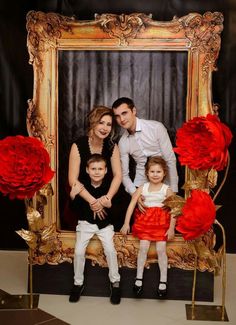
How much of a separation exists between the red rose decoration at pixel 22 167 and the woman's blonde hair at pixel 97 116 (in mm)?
504

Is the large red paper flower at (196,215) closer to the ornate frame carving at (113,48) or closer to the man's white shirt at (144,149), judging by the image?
the ornate frame carving at (113,48)

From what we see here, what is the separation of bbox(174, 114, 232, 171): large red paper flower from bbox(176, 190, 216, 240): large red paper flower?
0.21m

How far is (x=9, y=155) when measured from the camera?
12.4ft

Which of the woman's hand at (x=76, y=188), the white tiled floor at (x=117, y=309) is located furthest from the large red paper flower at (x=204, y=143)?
the white tiled floor at (x=117, y=309)

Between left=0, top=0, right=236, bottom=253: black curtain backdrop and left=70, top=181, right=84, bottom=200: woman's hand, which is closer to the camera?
left=70, top=181, right=84, bottom=200: woman's hand

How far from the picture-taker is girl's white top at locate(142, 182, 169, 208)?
417 centimetres

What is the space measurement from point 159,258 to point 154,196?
1.45 ft

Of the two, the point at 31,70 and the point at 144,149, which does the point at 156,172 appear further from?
the point at 31,70

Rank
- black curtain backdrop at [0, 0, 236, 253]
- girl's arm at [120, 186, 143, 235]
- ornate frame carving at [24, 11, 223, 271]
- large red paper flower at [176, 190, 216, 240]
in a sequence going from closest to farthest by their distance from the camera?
large red paper flower at [176, 190, 216, 240] < ornate frame carving at [24, 11, 223, 271] < girl's arm at [120, 186, 143, 235] < black curtain backdrop at [0, 0, 236, 253]

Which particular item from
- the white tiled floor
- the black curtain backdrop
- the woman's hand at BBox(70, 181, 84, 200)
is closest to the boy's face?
the woman's hand at BBox(70, 181, 84, 200)

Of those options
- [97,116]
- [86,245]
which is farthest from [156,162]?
[86,245]

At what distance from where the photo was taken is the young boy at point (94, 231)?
13.6 ft

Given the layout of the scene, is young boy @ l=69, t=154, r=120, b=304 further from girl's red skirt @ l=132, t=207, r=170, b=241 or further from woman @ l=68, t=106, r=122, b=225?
girl's red skirt @ l=132, t=207, r=170, b=241

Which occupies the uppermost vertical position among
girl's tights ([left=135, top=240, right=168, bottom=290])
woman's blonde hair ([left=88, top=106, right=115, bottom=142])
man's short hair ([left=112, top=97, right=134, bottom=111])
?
man's short hair ([left=112, top=97, right=134, bottom=111])
